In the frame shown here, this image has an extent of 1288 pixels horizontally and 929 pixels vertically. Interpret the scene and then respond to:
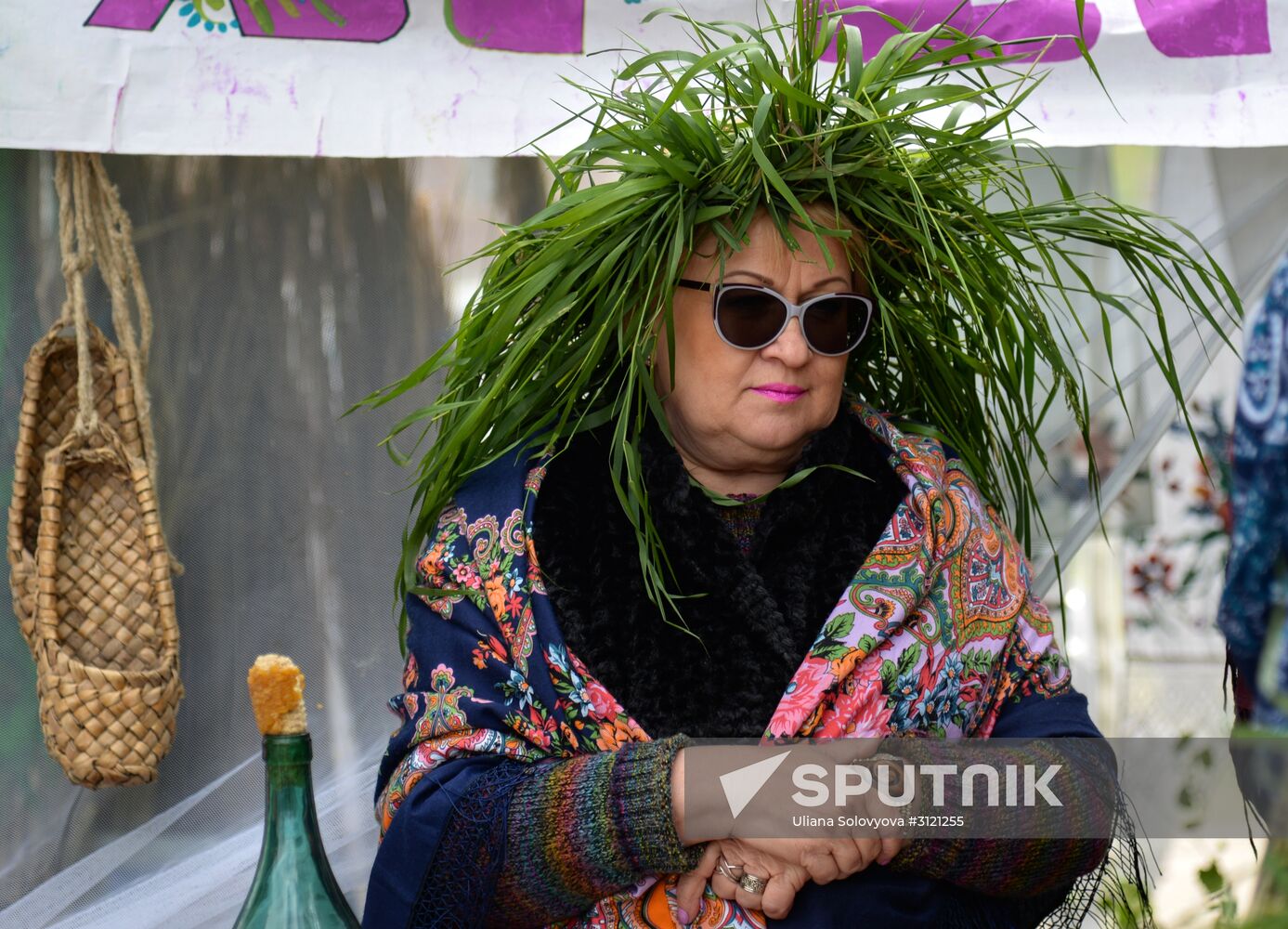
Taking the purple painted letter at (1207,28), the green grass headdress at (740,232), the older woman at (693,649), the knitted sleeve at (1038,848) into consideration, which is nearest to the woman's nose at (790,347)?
the older woman at (693,649)

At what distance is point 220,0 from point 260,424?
685mm

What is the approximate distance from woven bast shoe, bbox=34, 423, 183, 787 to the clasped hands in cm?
92

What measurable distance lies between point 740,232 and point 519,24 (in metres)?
0.66

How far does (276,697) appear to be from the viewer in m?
1.66

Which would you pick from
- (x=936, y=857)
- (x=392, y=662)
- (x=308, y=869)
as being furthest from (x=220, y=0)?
(x=936, y=857)

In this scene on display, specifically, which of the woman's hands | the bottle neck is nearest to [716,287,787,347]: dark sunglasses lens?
the woman's hands

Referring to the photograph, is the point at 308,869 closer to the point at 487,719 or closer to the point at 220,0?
the point at 487,719

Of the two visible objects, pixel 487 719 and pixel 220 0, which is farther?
pixel 220 0

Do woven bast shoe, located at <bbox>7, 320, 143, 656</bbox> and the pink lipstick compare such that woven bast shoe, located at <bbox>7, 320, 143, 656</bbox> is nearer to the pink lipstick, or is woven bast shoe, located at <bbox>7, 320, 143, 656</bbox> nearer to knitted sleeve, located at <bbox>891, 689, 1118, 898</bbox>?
the pink lipstick

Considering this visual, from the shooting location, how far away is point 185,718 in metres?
2.34

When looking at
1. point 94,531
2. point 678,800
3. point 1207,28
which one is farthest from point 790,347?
point 94,531

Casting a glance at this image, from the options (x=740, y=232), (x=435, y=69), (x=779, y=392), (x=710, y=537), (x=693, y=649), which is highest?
(x=435, y=69)

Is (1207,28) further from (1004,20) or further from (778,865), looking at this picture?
(778,865)

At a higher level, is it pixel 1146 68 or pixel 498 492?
pixel 1146 68
